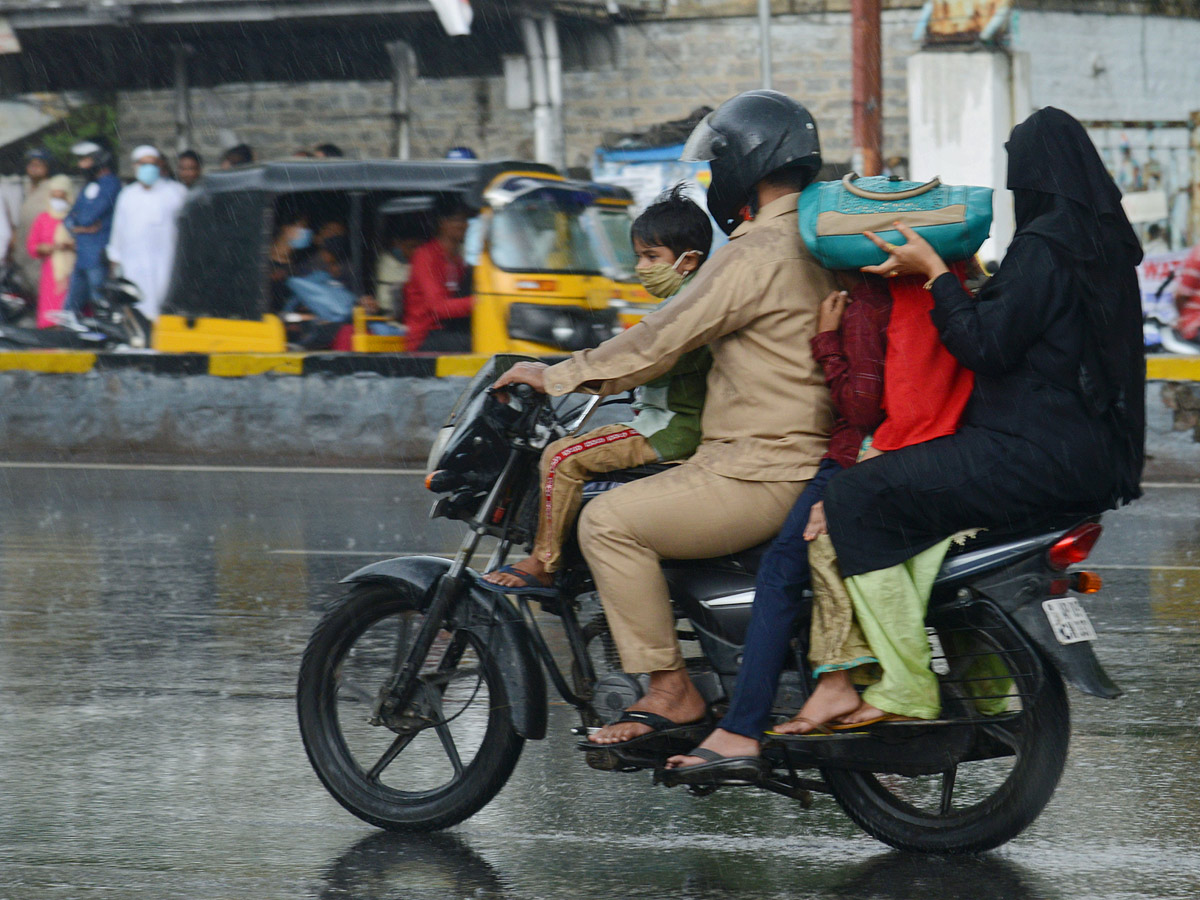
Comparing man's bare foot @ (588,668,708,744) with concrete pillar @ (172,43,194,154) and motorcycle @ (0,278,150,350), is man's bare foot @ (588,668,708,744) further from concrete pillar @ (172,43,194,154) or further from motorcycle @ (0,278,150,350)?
concrete pillar @ (172,43,194,154)

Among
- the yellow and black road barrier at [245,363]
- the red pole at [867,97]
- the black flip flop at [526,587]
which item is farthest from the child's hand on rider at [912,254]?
the red pole at [867,97]

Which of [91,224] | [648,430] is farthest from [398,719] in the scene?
[91,224]

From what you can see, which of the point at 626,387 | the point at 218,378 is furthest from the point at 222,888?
the point at 218,378

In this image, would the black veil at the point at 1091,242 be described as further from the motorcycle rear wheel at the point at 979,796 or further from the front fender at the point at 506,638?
the front fender at the point at 506,638

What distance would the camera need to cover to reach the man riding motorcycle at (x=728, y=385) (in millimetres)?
3846

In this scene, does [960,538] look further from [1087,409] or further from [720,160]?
[720,160]

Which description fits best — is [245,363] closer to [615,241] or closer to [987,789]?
[615,241]

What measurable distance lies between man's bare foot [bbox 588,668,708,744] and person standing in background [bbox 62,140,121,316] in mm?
14050

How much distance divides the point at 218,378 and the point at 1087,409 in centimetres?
994

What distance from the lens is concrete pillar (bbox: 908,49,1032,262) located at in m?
20.0

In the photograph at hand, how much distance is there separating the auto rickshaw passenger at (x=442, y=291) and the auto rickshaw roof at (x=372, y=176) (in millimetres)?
217

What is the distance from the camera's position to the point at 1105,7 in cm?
2094

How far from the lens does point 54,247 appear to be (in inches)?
707

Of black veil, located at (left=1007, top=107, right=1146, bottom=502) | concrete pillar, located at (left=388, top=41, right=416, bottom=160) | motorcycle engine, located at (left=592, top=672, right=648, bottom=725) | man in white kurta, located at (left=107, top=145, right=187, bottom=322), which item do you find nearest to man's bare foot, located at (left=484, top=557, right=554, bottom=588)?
motorcycle engine, located at (left=592, top=672, right=648, bottom=725)
